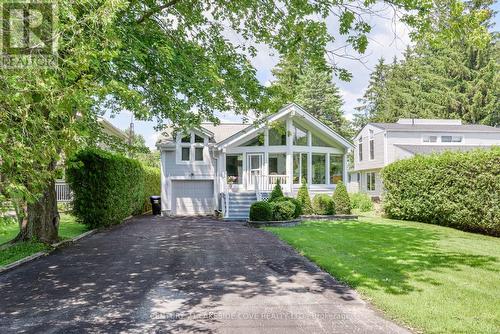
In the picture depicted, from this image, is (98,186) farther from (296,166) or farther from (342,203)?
(296,166)

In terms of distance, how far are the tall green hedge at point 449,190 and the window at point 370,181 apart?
14202 mm

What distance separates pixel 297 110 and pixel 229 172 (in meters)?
5.63

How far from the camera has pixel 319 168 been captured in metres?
23.6

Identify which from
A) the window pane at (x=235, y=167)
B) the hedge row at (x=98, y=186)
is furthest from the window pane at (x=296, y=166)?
the hedge row at (x=98, y=186)

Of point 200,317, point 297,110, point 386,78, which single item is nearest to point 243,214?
point 297,110

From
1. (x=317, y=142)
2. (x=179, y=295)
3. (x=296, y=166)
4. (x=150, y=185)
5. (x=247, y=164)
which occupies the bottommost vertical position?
(x=179, y=295)

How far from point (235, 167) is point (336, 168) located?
253 inches

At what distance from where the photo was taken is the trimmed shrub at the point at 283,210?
16422mm

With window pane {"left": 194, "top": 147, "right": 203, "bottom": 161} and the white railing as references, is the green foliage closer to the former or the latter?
the white railing

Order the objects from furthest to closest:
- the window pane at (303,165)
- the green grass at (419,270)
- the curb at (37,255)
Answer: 1. the window pane at (303,165)
2. the curb at (37,255)
3. the green grass at (419,270)

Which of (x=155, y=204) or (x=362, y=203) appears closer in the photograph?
(x=362, y=203)

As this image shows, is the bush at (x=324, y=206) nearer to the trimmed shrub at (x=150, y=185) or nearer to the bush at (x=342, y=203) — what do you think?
the bush at (x=342, y=203)

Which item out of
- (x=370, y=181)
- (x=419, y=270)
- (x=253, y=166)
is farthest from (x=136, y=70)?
(x=370, y=181)

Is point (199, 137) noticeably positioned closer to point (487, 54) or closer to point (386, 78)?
point (487, 54)
